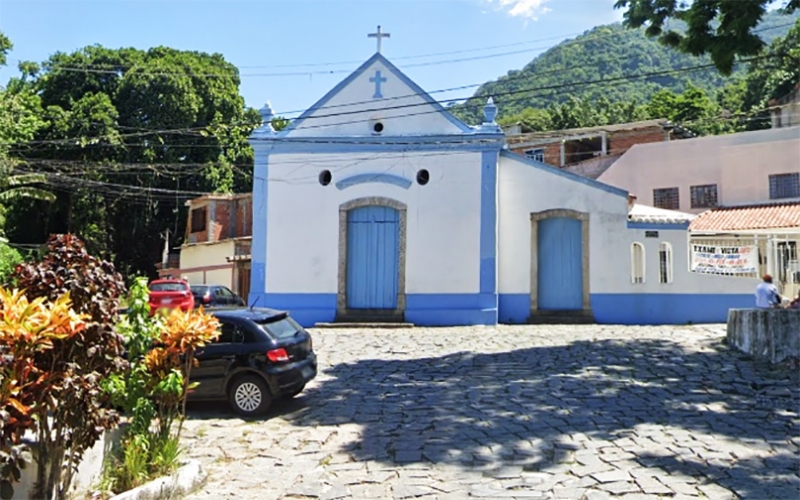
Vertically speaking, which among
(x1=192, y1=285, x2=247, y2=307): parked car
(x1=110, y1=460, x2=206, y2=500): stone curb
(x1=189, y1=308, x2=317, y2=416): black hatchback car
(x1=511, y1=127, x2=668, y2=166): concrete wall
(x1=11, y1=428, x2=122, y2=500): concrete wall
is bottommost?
(x1=110, y1=460, x2=206, y2=500): stone curb

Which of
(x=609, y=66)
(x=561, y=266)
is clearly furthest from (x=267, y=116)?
(x=609, y=66)

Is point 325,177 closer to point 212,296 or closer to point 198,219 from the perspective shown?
point 212,296

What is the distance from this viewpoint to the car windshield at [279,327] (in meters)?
8.69

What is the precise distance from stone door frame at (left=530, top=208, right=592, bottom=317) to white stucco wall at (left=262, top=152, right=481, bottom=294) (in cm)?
166

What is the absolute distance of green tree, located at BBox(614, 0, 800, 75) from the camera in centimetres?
986

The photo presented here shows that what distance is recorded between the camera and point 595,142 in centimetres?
3509

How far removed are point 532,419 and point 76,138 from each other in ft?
92.1

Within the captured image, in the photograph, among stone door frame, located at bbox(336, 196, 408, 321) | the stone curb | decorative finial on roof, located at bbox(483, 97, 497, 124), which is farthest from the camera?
decorative finial on roof, located at bbox(483, 97, 497, 124)

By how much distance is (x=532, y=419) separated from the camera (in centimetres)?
767

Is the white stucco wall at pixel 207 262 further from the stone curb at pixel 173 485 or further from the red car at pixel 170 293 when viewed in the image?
the stone curb at pixel 173 485

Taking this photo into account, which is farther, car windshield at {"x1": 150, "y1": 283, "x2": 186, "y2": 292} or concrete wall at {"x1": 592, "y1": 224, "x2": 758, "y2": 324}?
car windshield at {"x1": 150, "y1": 283, "x2": 186, "y2": 292}

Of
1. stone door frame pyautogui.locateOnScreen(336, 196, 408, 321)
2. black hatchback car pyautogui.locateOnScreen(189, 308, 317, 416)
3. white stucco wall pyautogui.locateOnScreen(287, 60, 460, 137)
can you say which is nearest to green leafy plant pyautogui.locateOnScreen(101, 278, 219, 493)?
black hatchback car pyautogui.locateOnScreen(189, 308, 317, 416)

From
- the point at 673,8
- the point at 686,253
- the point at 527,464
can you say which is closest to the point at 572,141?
the point at 686,253

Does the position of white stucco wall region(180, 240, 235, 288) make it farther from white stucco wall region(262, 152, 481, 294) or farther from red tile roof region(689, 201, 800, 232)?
red tile roof region(689, 201, 800, 232)
